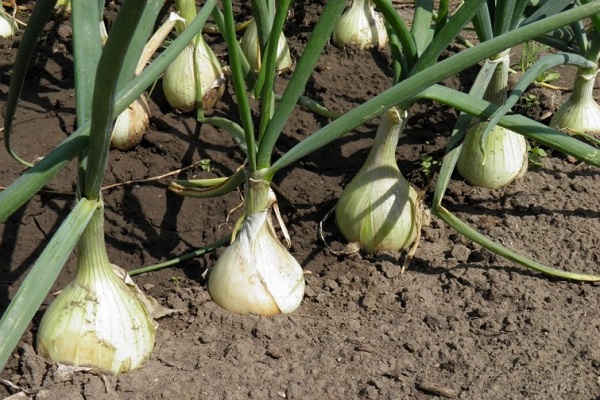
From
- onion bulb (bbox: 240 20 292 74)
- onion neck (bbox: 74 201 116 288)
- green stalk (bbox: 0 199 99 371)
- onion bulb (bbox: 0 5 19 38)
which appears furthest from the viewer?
onion bulb (bbox: 0 5 19 38)

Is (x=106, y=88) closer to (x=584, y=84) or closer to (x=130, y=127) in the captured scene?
(x=130, y=127)

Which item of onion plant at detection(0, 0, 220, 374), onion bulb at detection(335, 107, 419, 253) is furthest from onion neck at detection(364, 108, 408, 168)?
onion plant at detection(0, 0, 220, 374)

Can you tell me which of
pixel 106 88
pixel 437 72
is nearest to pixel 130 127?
pixel 437 72

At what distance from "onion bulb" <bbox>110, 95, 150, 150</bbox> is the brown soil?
0.05m

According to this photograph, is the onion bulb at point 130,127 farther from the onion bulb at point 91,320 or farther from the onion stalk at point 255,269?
the onion bulb at point 91,320

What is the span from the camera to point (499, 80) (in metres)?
2.13

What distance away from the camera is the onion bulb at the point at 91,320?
61.9 inches

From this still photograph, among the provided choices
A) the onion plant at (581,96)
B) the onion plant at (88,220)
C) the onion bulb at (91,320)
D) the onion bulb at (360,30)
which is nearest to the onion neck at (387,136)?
the onion plant at (88,220)

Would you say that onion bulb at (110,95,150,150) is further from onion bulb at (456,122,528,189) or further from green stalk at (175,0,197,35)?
onion bulb at (456,122,528,189)

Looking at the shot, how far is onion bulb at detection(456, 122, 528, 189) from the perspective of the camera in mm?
2266

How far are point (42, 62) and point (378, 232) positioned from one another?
1371mm

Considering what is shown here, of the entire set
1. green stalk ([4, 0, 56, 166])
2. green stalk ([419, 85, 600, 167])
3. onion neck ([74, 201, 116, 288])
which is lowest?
onion neck ([74, 201, 116, 288])

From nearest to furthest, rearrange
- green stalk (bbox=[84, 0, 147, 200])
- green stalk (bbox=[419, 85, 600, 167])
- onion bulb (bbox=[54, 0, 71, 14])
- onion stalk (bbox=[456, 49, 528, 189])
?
1. green stalk (bbox=[84, 0, 147, 200])
2. green stalk (bbox=[419, 85, 600, 167])
3. onion stalk (bbox=[456, 49, 528, 189])
4. onion bulb (bbox=[54, 0, 71, 14])

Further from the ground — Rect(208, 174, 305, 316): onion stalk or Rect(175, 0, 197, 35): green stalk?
Rect(175, 0, 197, 35): green stalk
